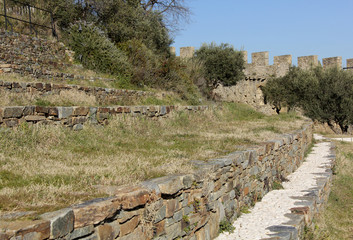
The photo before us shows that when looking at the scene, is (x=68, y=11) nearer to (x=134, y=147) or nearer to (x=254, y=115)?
(x=254, y=115)

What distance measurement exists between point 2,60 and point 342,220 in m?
9.94

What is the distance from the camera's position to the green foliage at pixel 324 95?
21.6 m

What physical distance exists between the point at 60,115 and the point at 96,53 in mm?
7343

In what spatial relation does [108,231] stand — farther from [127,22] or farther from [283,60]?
[283,60]

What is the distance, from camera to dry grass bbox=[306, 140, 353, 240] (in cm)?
610

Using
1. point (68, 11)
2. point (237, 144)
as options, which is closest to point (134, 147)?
point (237, 144)

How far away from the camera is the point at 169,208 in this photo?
12.8 ft

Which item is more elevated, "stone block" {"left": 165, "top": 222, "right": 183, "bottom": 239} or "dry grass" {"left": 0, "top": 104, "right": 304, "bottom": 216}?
"dry grass" {"left": 0, "top": 104, "right": 304, "bottom": 216}

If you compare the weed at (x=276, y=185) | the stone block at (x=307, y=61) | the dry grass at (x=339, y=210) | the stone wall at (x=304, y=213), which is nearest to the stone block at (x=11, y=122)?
the stone wall at (x=304, y=213)

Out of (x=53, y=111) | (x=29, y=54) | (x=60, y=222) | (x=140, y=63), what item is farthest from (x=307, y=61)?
(x=60, y=222)

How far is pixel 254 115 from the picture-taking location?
57.4 feet

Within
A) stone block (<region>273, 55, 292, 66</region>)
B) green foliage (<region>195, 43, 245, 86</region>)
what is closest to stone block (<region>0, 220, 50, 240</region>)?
green foliage (<region>195, 43, 245, 86</region>)

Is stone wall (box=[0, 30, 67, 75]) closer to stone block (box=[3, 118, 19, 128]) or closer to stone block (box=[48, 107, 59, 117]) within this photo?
stone block (box=[48, 107, 59, 117])

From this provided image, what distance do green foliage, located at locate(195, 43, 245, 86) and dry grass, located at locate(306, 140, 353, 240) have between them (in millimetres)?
11399
